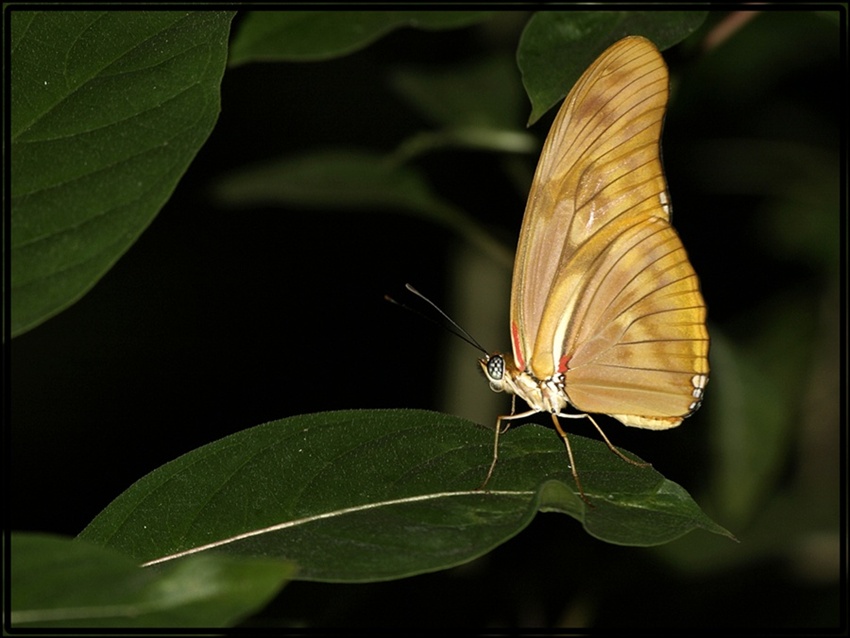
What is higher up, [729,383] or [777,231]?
[777,231]

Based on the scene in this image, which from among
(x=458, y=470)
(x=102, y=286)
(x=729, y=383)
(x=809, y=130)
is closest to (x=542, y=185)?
(x=458, y=470)

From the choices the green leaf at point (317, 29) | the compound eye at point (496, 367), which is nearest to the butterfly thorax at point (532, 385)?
the compound eye at point (496, 367)

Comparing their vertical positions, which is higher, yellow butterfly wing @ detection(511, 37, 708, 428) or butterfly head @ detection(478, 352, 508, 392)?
yellow butterfly wing @ detection(511, 37, 708, 428)

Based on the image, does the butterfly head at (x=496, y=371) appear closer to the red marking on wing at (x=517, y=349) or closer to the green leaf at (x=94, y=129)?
the red marking on wing at (x=517, y=349)

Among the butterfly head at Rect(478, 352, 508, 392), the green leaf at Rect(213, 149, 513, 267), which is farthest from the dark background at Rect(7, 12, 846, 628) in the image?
the butterfly head at Rect(478, 352, 508, 392)

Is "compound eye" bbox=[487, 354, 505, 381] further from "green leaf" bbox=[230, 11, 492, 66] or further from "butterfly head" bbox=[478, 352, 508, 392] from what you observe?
"green leaf" bbox=[230, 11, 492, 66]

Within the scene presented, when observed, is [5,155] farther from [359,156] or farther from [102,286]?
[102,286]
